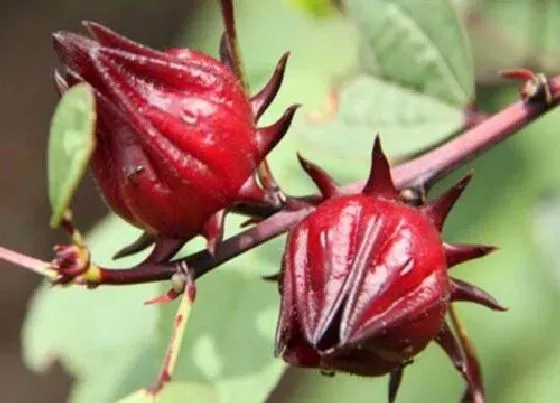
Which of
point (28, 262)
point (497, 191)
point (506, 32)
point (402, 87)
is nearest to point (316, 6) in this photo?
point (402, 87)

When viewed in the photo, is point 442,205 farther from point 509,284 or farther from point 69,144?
point 509,284

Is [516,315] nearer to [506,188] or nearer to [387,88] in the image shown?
[506,188]

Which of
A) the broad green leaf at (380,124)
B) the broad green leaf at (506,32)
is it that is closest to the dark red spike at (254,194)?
the broad green leaf at (380,124)

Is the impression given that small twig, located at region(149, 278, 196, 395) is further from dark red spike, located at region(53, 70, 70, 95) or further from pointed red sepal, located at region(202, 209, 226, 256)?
dark red spike, located at region(53, 70, 70, 95)

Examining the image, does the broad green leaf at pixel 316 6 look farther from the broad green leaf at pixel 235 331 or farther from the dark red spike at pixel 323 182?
the dark red spike at pixel 323 182

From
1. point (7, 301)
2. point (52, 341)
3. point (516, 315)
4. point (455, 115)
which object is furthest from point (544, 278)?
point (7, 301)
